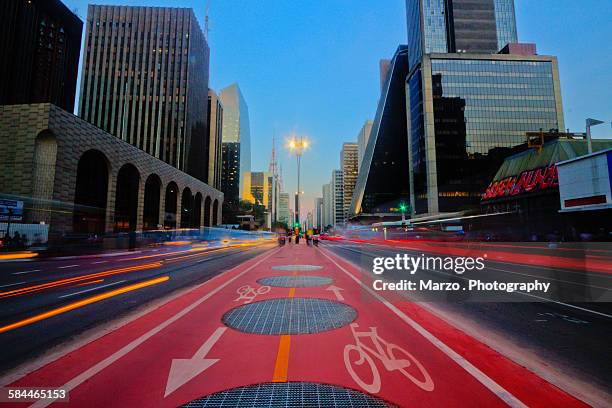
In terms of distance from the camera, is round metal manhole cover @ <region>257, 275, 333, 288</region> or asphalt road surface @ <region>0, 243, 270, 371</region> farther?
round metal manhole cover @ <region>257, 275, 333, 288</region>

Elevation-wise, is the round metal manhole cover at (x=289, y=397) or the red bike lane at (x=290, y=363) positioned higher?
the round metal manhole cover at (x=289, y=397)

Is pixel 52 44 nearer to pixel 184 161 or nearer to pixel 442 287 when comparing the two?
pixel 184 161

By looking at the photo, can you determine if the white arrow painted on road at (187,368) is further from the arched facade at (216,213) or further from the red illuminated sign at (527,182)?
the arched facade at (216,213)

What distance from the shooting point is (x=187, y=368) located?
3.72 meters

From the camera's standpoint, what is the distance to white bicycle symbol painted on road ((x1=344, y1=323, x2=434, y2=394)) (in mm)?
3338

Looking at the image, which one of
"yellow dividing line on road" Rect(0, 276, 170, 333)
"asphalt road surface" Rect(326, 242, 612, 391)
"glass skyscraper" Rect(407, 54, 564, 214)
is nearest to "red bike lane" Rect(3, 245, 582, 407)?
"asphalt road surface" Rect(326, 242, 612, 391)

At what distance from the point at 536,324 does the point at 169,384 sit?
672 centimetres

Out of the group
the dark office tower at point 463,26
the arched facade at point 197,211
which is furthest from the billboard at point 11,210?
the dark office tower at point 463,26

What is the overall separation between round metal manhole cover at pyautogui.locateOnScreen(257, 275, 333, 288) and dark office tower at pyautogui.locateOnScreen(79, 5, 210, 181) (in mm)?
78534

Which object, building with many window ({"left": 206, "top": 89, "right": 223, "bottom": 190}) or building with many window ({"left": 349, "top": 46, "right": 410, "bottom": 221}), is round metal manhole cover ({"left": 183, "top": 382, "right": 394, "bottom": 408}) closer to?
building with many window ({"left": 206, "top": 89, "right": 223, "bottom": 190})

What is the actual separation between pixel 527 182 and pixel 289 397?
46.6 m

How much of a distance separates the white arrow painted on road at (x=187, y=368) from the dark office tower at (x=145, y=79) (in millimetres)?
84333

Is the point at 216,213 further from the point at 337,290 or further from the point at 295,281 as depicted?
the point at 337,290

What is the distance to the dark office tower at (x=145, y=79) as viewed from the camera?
259ft
